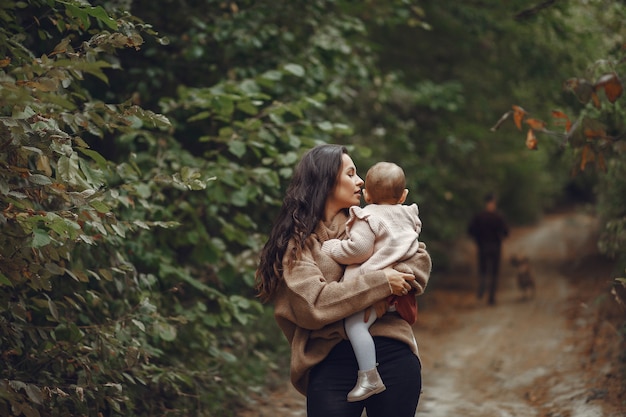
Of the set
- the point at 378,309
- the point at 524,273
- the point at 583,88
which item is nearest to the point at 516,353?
the point at 524,273

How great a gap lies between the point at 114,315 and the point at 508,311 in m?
10.4

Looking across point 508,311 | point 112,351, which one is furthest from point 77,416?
point 508,311

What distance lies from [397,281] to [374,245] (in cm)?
22

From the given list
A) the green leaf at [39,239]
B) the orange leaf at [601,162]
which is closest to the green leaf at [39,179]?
the green leaf at [39,239]

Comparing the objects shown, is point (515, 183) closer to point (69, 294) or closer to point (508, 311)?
point (508, 311)

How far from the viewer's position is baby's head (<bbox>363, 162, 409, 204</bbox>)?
134 inches

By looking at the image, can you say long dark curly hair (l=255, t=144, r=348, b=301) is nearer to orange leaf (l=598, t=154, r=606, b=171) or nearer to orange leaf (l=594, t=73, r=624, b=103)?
orange leaf (l=594, t=73, r=624, b=103)

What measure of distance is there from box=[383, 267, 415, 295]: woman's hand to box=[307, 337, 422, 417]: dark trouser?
24 centimetres

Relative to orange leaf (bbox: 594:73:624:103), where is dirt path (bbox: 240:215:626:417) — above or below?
below

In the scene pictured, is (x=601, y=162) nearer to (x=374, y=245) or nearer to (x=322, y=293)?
(x=374, y=245)

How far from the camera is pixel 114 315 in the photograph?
535 cm

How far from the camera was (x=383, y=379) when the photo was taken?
11.0 feet

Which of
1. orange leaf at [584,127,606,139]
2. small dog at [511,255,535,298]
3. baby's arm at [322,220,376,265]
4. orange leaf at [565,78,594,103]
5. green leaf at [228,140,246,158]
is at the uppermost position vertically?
orange leaf at [565,78,594,103]

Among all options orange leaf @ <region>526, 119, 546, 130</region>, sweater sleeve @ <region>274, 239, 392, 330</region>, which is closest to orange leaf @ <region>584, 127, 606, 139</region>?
orange leaf @ <region>526, 119, 546, 130</region>
